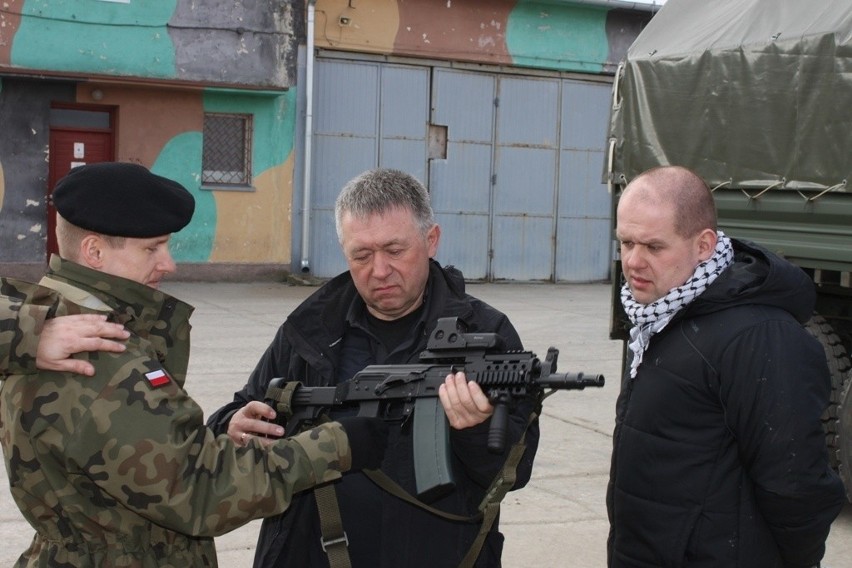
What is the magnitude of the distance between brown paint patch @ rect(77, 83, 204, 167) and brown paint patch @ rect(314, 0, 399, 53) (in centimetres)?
215

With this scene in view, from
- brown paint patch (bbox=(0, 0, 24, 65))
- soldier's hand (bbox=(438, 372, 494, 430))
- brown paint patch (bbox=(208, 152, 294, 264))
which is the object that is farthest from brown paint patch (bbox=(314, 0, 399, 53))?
soldier's hand (bbox=(438, 372, 494, 430))

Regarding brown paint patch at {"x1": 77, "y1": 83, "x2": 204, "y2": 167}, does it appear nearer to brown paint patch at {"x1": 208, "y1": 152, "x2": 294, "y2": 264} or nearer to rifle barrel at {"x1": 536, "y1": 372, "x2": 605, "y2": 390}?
brown paint patch at {"x1": 208, "y1": 152, "x2": 294, "y2": 264}

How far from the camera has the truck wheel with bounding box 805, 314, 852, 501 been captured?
5555 mm

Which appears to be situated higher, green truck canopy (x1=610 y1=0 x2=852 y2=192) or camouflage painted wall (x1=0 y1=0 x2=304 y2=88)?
camouflage painted wall (x1=0 y1=0 x2=304 y2=88)

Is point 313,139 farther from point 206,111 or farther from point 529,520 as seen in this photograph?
point 529,520

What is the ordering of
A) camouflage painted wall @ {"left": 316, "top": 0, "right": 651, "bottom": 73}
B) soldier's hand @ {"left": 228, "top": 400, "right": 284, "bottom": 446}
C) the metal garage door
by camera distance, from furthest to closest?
1. the metal garage door
2. camouflage painted wall @ {"left": 316, "top": 0, "right": 651, "bottom": 73}
3. soldier's hand @ {"left": 228, "top": 400, "right": 284, "bottom": 446}

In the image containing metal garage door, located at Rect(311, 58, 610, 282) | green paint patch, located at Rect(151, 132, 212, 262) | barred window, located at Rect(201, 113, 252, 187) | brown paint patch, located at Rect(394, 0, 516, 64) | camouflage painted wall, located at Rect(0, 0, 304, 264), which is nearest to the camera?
camouflage painted wall, located at Rect(0, 0, 304, 264)

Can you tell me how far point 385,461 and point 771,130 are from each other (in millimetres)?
3872

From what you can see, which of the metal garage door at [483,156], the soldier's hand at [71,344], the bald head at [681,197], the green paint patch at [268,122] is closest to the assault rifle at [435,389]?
the bald head at [681,197]

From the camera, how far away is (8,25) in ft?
51.3

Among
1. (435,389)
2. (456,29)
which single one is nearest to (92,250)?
(435,389)

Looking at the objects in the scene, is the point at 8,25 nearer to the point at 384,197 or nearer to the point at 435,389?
the point at 384,197

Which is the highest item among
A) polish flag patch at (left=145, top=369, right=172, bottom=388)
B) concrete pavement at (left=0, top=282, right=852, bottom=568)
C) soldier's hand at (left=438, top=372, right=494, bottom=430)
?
polish flag patch at (left=145, top=369, right=172, bottom=388)

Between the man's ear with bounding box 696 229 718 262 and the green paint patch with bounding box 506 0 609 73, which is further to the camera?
the green paint patch with bounding box 506 0 609 73
